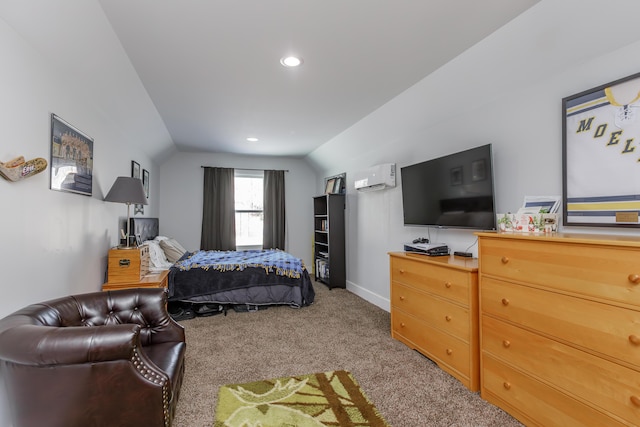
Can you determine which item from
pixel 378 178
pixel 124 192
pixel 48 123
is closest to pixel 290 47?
pixel 48 123

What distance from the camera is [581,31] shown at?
179cm

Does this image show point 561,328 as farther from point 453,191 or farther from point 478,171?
point 453,191

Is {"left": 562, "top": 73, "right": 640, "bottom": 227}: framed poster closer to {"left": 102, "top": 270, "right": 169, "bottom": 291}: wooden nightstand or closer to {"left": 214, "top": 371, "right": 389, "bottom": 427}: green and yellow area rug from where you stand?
{"left": 214, "top": 371, "right": 389, "bottom": 427}: green and yellow area rug

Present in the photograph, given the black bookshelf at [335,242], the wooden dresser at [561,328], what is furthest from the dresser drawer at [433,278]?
the black bookshelf at [335,242]

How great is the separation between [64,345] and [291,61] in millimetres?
2431

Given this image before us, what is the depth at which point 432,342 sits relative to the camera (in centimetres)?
259

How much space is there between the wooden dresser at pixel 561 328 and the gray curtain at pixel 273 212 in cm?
494

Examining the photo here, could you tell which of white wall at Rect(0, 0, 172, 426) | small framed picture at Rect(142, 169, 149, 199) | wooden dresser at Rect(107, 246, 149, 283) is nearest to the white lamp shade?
white wall at Rect(0, 0, 172, 426)

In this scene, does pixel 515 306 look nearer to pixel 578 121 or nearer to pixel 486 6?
pixel 578 121

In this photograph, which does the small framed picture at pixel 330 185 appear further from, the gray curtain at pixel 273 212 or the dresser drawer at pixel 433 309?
the dresser drawer at pixel 433 309

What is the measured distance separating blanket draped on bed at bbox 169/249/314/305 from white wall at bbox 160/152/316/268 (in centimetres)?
195

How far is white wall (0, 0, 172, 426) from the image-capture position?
5.15ft

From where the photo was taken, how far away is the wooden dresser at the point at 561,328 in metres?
1.39

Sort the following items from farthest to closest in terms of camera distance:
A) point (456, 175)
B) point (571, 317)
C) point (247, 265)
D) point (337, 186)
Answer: point (337, 186)
point (247, 265)
point (456, 175)
point (571, 317)
